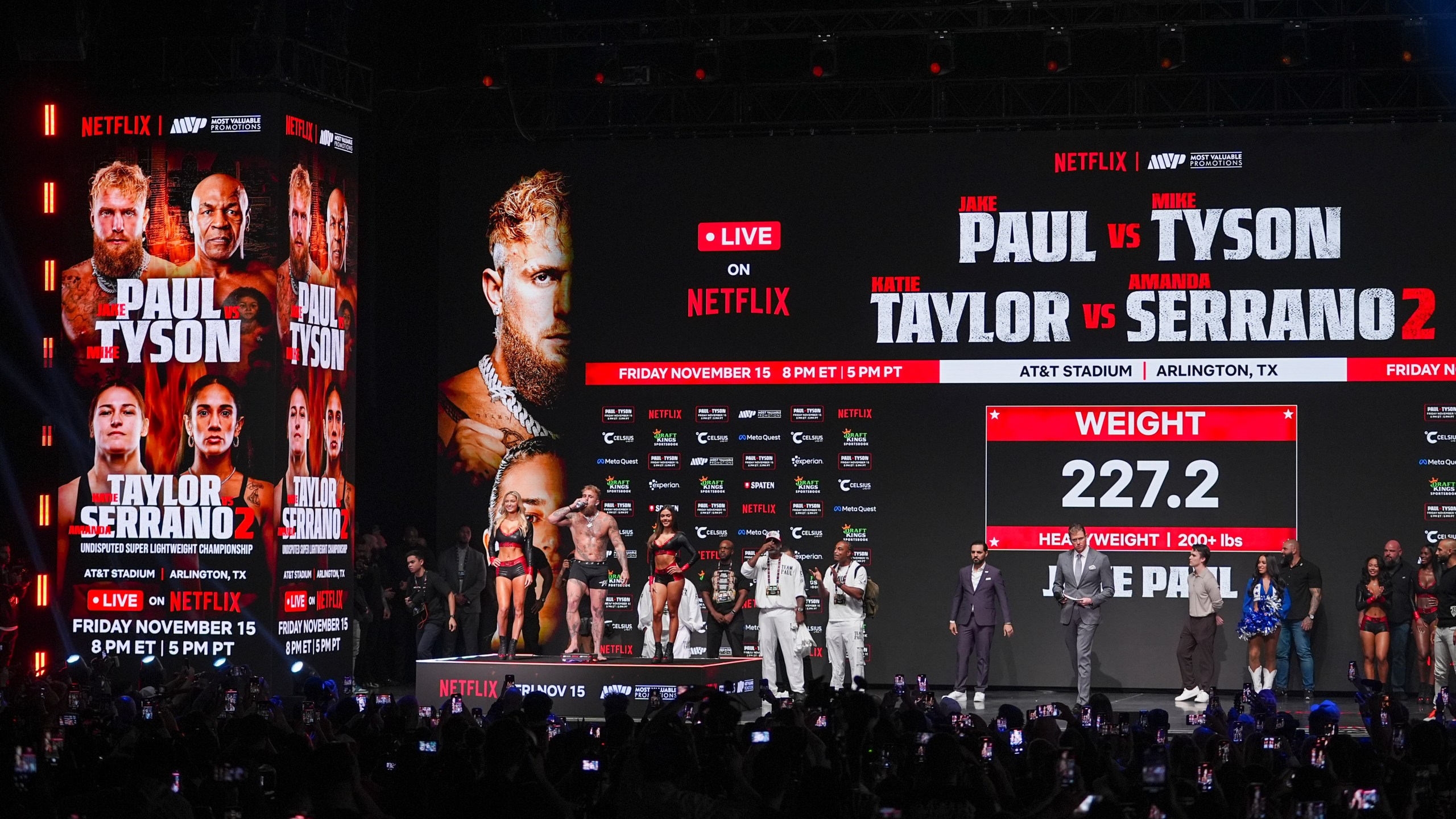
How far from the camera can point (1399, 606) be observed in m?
17.8

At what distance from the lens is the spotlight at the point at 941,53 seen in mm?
17531

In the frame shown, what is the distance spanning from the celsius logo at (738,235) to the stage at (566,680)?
19.1ft

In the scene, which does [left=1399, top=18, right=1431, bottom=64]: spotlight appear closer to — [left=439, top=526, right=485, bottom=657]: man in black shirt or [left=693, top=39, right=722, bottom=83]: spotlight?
[left=693, top=39, right=722, bottom=83]: spotlight

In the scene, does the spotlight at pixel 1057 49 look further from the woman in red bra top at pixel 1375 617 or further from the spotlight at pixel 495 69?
the woman in red bra top at pixel 1375 617

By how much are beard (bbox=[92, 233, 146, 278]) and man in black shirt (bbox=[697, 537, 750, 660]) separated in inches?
259

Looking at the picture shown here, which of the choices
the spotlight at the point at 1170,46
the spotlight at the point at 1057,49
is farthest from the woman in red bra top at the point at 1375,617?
the spotlight at the point at 1057,49

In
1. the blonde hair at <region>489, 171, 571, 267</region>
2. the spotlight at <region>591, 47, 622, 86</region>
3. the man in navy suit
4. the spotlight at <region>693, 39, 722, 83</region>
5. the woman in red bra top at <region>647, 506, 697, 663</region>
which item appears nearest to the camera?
the man in navy suit

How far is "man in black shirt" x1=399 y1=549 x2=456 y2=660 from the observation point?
61.9ft

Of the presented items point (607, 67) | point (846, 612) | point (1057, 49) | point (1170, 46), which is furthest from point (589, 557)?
point (1170, 46)

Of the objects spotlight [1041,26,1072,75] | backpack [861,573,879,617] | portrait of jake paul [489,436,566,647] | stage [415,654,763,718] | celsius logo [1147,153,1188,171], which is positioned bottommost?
stage [415,654,763,718]

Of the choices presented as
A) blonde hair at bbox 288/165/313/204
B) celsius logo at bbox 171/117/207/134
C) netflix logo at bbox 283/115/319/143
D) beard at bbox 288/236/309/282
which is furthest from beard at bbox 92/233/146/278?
netflix logo at bbox 283/115/319/143

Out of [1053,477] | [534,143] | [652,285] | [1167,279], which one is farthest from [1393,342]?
[534,143]

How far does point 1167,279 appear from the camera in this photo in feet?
61.9

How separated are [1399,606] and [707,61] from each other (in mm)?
9007
